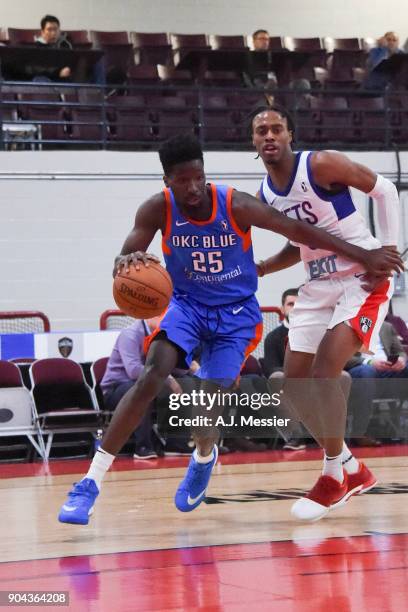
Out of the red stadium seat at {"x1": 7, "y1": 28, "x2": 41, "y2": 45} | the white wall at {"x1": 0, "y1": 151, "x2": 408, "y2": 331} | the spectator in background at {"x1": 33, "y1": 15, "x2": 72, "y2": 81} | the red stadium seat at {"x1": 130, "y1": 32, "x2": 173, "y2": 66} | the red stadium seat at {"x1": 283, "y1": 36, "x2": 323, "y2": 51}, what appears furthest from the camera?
the red stadium seat at {"x1": 283, "y1": 36, "x2": 323, "y2": 51}

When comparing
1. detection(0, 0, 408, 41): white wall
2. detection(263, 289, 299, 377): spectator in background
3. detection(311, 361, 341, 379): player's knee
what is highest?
detection(0, 0, 408, 41): white wall

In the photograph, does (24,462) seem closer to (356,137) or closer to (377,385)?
(377,385)

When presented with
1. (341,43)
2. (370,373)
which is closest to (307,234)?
(370,373)

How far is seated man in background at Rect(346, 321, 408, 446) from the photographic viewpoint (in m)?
8.57

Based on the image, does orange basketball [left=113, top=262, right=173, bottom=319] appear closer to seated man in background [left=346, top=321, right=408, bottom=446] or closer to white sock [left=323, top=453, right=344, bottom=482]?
white sock [left=323, top=453, right=344, bottom=482]

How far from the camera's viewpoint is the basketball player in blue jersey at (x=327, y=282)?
14.5ft

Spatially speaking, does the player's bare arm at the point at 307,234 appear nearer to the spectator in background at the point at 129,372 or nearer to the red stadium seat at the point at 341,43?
the spectator in background at the point at 129,372

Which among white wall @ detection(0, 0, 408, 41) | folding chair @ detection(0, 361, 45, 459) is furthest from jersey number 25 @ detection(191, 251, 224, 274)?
white wall @ detection(0, 0, 408, 41)

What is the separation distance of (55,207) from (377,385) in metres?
4.21

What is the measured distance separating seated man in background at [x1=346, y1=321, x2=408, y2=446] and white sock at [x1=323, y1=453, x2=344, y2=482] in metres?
3.96

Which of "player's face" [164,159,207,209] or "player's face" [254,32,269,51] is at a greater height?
"player's face" [254,32,269,51]

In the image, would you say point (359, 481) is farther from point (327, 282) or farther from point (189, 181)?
point (189, 181)

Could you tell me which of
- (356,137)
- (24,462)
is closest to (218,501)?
(24,462)

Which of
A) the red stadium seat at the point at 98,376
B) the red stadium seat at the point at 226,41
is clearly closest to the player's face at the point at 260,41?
the red stadium seat at the point at 226,41
